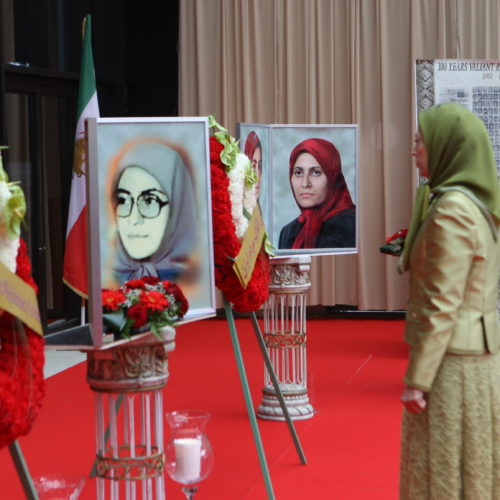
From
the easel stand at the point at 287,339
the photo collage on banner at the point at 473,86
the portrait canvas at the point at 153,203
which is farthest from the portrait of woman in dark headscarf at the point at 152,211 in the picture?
the photo collage on banner at the point at 473,86

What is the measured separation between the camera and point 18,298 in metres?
2.67

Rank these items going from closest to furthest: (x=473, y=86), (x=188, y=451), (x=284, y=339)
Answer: (x=188, y=451) < (x=284, y=339) < (x=473, y=86)

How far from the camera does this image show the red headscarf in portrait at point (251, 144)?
223 inches

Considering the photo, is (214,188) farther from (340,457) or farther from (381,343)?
(381,343)

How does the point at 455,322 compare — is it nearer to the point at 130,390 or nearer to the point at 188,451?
the point at 130,390

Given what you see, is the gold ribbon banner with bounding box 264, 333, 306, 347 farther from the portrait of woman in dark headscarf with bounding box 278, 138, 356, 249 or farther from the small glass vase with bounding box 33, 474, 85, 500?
the small glass vase with bounding box 33, 474, 85, 500

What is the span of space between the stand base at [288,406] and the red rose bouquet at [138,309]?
9.47 ft

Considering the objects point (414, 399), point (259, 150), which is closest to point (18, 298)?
point (414, 399)

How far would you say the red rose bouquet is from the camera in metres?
3.17

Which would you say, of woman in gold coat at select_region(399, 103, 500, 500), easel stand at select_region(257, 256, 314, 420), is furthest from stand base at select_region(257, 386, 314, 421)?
woman in gold coat at select_region(399, 103, 500, 500)

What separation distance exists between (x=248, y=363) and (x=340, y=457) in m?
2.95

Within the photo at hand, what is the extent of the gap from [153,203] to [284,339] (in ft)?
9.05

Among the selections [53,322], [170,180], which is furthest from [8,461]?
[53,322]

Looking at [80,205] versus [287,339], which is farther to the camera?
[80,205]
